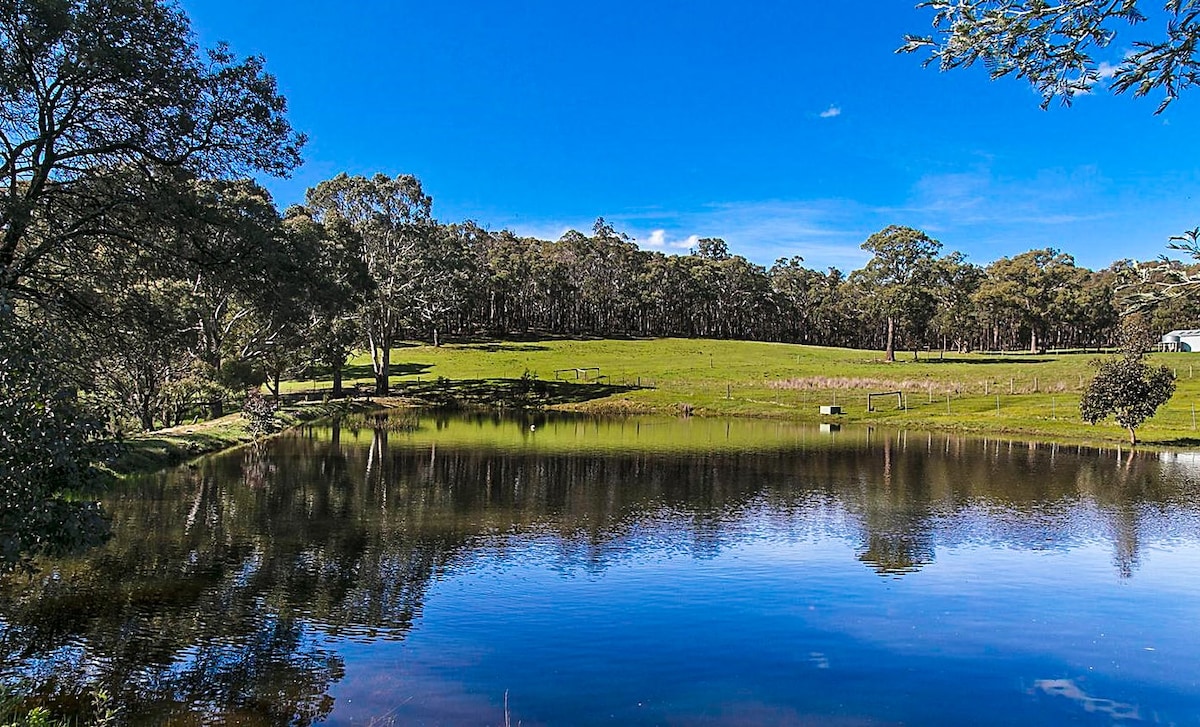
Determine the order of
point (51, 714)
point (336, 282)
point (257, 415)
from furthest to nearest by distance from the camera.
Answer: point (336, 282) < point (257, 415) < point (51, 714)

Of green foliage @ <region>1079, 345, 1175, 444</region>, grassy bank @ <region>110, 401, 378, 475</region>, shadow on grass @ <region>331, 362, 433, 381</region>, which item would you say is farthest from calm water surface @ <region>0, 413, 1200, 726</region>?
shadow on grass @ <region>331, 362, 433, 381</region>

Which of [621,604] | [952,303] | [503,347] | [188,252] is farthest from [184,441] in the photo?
[952,303]

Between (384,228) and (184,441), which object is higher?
(384,228)

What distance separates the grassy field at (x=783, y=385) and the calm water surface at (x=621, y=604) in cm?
2237

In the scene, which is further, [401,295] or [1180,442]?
[401,295]

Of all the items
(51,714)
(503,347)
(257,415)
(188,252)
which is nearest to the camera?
(51,714)

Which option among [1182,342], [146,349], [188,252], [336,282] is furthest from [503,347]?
[1182,342]

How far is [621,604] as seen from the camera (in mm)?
15383

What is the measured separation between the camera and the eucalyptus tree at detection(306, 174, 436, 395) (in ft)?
223

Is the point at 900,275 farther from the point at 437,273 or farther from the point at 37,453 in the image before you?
the point at 37,453

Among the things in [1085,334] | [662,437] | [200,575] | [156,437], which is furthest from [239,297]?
[1085,334]

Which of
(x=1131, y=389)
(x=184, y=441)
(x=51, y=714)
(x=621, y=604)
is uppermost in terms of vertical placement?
(x=1131, y=389)

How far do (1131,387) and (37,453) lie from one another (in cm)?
4605

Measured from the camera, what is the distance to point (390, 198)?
2751 inches
